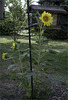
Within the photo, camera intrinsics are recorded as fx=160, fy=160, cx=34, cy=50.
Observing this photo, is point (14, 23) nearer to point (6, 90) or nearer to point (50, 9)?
point (50, 9)

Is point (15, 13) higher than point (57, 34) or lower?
higher

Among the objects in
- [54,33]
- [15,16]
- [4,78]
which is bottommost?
[54,33]

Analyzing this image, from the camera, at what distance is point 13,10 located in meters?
8.96

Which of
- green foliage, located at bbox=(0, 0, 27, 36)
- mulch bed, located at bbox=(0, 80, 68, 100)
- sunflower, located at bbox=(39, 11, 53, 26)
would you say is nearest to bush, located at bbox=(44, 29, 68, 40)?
green foliage, located at bbox=(0, 0, 27, 36)

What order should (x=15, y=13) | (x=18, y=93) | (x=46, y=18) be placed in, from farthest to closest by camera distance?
1. (x=15, y=13)
2. (x=18, y=93)
3. (x=46, y=18)

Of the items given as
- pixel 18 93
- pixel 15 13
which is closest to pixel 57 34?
pixel 15 13

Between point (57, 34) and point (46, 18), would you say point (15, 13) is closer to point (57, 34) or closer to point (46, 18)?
point (57, 34)

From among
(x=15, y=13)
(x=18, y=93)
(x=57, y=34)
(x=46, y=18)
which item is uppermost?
(x=46, y=18)

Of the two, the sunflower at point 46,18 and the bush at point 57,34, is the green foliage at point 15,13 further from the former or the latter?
the sunflower at point 46,18

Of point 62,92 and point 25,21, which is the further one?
point 25,21

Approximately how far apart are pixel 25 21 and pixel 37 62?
7511mm

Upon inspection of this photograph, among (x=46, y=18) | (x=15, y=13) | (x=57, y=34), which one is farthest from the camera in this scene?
(x=57, y=34)

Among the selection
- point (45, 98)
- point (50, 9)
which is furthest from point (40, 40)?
point (50, 9)

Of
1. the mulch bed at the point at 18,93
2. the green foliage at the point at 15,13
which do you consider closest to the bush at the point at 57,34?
the green foliage at the point at 15,13
